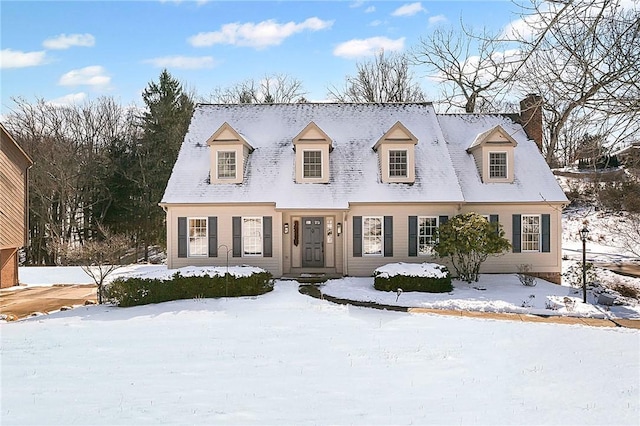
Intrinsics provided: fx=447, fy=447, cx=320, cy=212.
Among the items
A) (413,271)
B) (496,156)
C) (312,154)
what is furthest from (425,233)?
(312,154)

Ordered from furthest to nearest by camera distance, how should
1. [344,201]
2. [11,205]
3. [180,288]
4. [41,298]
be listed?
[11,205] → [344,201] → [41,298] → [180,288]

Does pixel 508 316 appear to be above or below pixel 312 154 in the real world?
below

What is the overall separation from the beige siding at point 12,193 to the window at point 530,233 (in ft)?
68.2

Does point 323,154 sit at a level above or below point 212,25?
below

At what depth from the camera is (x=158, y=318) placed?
11.0 m

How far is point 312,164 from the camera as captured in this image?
55.1 ft

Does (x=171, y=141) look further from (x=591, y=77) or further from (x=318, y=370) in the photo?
(x=591, y=77)

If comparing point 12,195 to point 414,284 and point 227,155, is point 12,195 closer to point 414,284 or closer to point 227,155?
point 227,155

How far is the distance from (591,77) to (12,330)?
11849 mm

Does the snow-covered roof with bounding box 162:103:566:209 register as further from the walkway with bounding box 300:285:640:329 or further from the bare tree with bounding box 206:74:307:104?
the bare tree with bounding box 206:74:307:104

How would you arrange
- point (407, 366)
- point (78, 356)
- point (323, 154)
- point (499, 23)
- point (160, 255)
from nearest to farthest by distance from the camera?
point (499, 23) → point (407, 366) → point (78, 356) → point (323, 154) → point (160, 255)

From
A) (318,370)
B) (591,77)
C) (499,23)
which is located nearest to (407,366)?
(318,370)

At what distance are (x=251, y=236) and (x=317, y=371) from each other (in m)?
10.1

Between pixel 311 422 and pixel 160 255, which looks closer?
pixel 311 422
